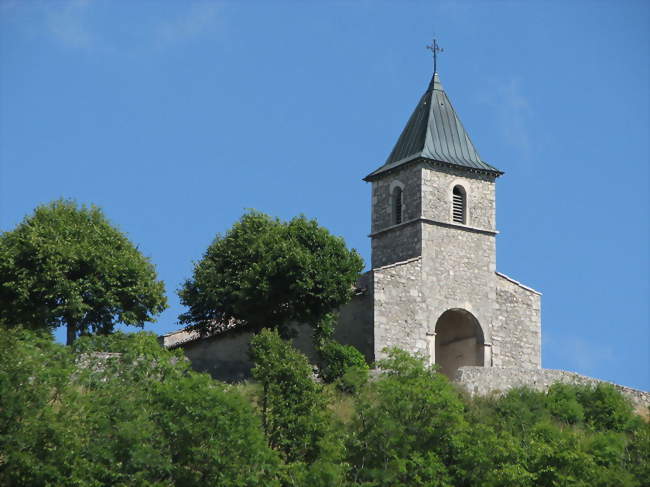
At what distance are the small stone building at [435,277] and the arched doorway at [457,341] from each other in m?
0.05

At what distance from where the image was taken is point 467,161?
71.4 m

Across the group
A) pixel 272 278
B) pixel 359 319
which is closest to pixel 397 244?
pixel 359 319

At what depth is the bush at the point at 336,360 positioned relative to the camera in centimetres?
6256

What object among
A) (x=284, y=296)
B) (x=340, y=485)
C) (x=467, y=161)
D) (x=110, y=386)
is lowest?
(x=340, y=485)

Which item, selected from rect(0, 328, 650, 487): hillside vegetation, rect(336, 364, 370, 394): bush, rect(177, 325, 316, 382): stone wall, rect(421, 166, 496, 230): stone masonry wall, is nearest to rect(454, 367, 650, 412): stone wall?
rect(0, 328, 650, 487): hillside vegetation

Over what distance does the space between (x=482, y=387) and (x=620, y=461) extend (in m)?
9.07

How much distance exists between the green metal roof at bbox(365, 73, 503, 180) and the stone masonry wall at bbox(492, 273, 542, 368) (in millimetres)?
5802

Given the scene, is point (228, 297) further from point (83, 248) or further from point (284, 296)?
point (83, 248)

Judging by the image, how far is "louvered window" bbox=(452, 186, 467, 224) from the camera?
70875 mm

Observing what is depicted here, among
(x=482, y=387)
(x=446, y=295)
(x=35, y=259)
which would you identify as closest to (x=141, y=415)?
(x=35, y=259)

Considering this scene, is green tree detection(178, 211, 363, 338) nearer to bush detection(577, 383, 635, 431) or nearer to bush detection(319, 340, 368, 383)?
bush detection(319, 340, 368, 383)

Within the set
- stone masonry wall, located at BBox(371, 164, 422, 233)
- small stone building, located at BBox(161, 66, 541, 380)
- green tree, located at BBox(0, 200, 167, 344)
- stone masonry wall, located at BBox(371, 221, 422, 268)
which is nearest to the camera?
green tree, located at BBox(0, 200, 167, 344)

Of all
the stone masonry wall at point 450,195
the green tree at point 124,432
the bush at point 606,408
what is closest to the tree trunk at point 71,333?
the green tree at point 124,432

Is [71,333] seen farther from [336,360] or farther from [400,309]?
[400,309]
